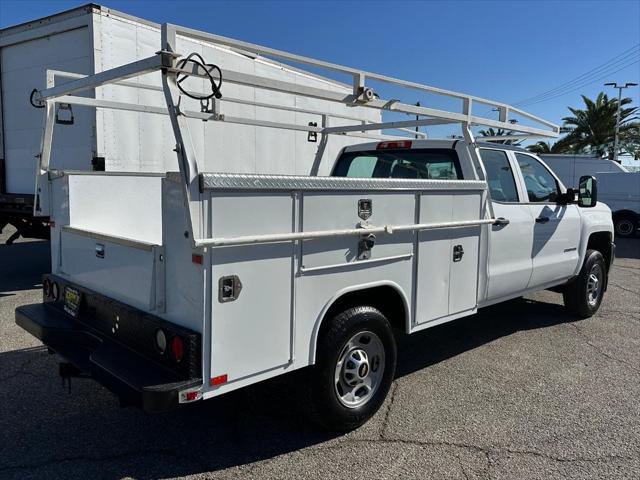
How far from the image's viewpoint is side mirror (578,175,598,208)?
575cm

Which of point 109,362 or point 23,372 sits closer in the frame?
point 109,362

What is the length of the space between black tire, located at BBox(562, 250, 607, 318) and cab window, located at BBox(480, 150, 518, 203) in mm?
1941

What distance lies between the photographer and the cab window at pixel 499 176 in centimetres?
479

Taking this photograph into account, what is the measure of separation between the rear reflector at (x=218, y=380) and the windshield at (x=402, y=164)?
2785mm

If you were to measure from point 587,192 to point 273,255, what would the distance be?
428 centimetres

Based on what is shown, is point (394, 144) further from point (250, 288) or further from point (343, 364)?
point (250, 288)

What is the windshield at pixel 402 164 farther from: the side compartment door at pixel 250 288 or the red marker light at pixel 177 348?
the red marker light at pixel 177 348

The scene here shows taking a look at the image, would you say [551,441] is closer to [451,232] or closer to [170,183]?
[451,232]

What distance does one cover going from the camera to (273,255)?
291 centimetres

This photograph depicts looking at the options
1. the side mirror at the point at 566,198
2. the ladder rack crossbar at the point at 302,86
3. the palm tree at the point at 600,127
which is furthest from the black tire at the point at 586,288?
the palm tree at the point at 600,127

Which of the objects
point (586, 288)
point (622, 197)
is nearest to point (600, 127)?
point (622, 197)

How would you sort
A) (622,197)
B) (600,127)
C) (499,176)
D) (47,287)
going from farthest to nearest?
1. (600,127)
2. (622,197)
3. (499,176)
4. (47,287)

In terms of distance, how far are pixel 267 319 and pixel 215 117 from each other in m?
2.38

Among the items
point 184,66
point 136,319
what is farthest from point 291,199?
point 136,319
